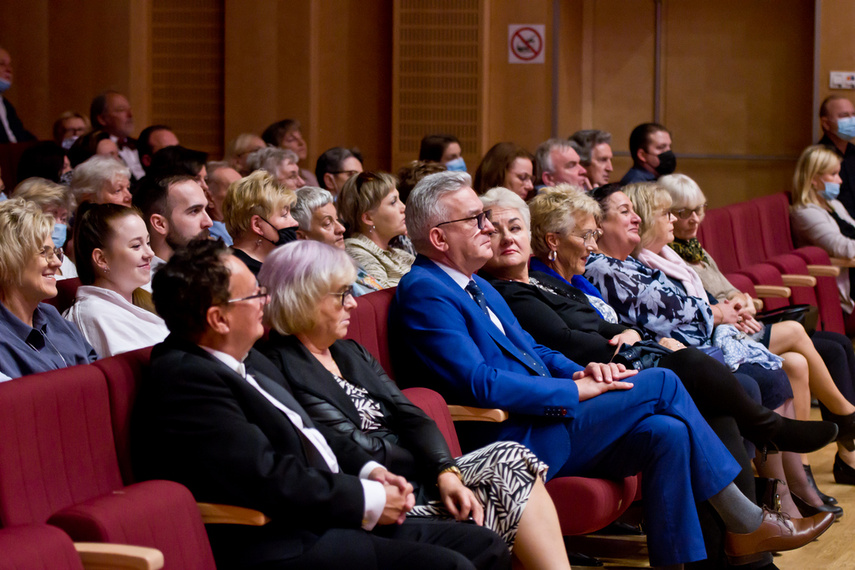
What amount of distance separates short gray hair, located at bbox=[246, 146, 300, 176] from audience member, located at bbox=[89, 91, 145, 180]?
1.10 m

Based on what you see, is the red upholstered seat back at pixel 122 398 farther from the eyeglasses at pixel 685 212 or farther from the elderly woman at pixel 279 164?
the elderly woman at pixel 279 164

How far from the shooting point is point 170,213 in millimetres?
3277

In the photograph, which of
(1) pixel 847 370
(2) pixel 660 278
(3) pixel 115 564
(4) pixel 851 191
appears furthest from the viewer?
(4) pixel 851 191

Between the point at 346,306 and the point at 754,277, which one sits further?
the point at 754,277

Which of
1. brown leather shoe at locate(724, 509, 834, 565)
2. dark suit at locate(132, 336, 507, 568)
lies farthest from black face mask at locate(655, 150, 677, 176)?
dark suit at locate(132, 336, 507, 568)

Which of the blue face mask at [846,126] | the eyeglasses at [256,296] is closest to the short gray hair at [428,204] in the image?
the eyeglasses at [256,296]

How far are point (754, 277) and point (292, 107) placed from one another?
3.61m

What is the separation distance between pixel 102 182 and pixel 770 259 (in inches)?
120

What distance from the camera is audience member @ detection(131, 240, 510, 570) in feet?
6.30

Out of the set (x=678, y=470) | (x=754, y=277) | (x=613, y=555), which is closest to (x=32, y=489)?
(x=678, y=470)

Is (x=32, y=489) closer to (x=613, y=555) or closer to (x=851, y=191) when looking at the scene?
(x=613, y=555)

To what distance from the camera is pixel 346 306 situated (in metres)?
2.33

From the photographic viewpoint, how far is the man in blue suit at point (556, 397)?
2.65 m

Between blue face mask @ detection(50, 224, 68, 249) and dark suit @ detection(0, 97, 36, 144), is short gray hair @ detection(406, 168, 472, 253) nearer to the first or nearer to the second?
blue face mask @ detection(50, 224, 68, 249)
